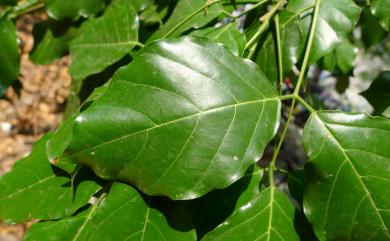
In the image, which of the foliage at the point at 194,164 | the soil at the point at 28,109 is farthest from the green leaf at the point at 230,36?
the soil at the point at 28,109

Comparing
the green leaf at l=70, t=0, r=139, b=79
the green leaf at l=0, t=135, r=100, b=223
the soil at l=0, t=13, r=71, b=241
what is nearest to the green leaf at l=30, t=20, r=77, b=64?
the green leaf at l=70, t=0, r=139, b=79

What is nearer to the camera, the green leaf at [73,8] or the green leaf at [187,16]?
the green leaf at [187,16]

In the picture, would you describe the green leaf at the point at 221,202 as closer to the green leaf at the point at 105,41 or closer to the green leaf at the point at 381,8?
the green leaf at the point at 105,41

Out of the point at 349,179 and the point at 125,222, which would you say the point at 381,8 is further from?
the point at 125,222

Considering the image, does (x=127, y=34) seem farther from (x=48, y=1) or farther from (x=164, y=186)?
(x=164, y=186)

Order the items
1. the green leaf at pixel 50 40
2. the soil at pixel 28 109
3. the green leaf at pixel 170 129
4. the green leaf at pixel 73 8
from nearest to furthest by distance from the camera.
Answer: the green leaf at pixel 170 129
the green leaf at pixel 73 8
the green leaf at pixel 50 40
the soil at pixel 28 109
